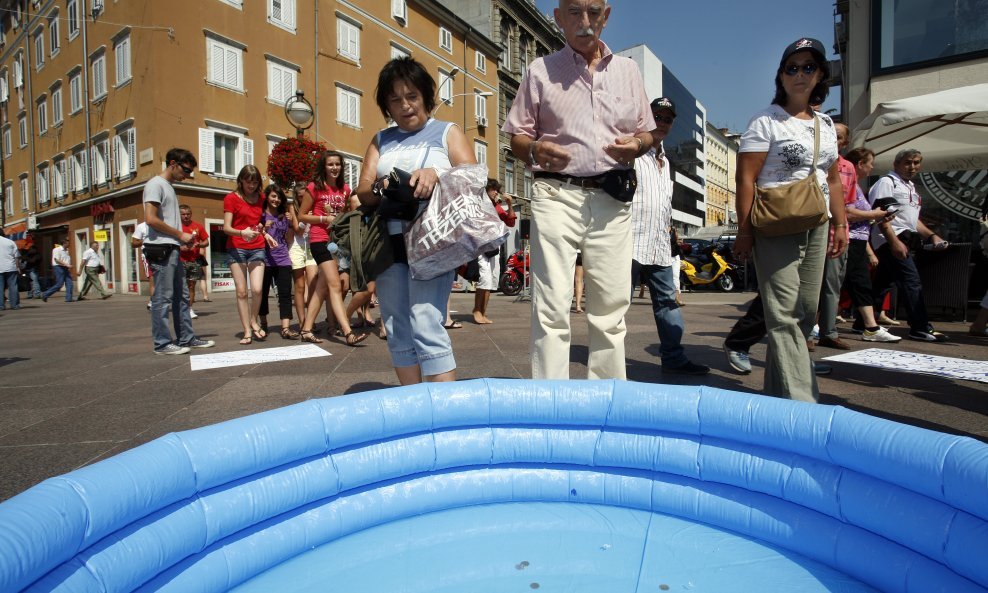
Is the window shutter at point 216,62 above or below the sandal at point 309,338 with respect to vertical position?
above

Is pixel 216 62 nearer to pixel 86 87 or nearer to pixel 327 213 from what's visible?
pixel 86 87

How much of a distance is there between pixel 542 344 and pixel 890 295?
262 inches

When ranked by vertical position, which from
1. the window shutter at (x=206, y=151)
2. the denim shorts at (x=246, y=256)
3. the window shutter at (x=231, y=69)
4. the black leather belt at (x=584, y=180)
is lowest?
the denim shorts at (x=246, y=256)

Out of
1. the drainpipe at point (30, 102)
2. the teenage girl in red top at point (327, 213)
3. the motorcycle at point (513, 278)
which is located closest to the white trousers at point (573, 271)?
the teenage girl in red top at point (327, 213)

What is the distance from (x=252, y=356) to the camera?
488cm

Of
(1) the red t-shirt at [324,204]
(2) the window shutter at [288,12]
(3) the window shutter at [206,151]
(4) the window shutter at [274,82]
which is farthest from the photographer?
(2) the window shutter at [288,12]

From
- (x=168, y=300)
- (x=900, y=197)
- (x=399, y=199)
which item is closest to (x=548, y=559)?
(x=399, y=199)

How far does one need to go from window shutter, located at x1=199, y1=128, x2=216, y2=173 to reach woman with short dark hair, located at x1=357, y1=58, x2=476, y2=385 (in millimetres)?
18752

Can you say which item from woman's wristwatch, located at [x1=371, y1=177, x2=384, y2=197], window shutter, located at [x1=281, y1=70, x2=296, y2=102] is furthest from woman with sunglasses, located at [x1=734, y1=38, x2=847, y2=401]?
window shutter, located at [x1=281, y1=70, x2=296, y2=102]

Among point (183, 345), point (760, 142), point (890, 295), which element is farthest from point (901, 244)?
point (183, 345)

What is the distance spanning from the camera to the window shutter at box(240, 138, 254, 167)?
20047 millimetres

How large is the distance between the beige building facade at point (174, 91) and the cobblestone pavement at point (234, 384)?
14.4 meters

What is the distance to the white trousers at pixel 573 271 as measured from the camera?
249 centimetres

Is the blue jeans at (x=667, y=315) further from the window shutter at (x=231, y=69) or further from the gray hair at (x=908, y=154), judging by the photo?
the window shutter at (x=231, y=69)
